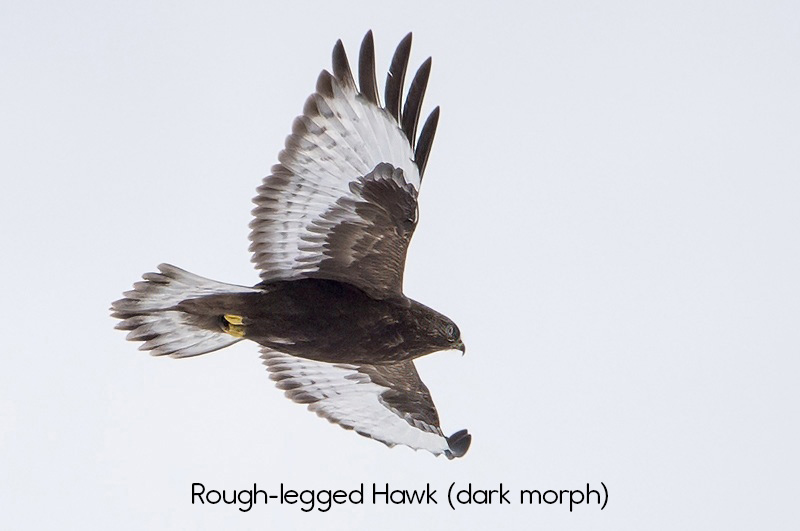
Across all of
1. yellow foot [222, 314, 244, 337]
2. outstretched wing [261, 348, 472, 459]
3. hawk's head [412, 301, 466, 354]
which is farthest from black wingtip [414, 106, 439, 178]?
outstretched wing [261, 348, 472, 459]

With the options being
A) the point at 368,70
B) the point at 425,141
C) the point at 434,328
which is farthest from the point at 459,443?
the point at 368,70

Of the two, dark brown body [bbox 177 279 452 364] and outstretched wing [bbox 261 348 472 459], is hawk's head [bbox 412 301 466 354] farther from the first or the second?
outstretched wing [bbox 261 348 472 459]

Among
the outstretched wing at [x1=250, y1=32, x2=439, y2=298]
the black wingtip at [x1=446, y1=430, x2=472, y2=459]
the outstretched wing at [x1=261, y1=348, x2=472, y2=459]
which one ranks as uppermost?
the outstretched wing at [x1=250, y1=32, x2=439, y2=298]

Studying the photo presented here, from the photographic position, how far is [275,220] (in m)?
8.75

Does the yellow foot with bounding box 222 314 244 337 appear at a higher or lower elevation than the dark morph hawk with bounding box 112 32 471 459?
lower

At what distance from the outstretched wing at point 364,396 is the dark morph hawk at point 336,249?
4.49 feet

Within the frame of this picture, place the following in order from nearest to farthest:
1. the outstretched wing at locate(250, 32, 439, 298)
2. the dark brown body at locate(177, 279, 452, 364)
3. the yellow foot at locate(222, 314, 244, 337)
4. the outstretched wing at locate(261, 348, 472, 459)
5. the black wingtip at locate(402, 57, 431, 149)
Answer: the black wingtip at locate(402, 57, 431, 149) → the outstretched wing at locate(250, 32, 439, 298) → the dark brown body at locate(177, 279, 452, 364) → the yellow foot at locate(222, 314, 244, 337) → the outstretched wing at locate(261, 348, 472, 459)

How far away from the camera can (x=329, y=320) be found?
8766mm

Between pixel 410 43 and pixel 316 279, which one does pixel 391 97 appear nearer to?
pixel 410 43

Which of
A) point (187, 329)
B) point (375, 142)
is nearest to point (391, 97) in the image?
point (375, 142)

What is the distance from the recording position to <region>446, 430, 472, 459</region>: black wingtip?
397 inches

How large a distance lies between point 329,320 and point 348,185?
96cm

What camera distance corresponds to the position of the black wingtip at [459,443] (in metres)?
10.1

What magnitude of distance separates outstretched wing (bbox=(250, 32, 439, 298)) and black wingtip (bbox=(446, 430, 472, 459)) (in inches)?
68.7
